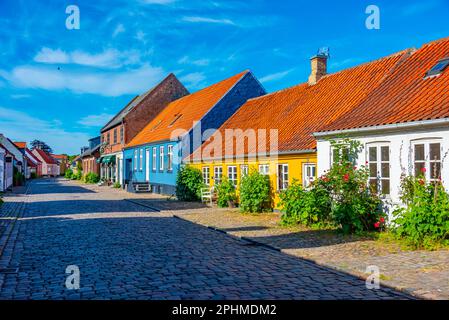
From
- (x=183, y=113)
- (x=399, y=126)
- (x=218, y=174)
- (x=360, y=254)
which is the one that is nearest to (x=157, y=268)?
(x=360, y=254)

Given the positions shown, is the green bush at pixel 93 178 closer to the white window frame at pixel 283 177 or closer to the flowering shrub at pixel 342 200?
the white window frame at pixel 283 177

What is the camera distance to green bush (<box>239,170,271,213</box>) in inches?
662

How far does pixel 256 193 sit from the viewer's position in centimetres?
1684

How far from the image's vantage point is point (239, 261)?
828 cm

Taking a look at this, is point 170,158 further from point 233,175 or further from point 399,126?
point 399,126

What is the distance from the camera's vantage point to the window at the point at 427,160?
10141mm

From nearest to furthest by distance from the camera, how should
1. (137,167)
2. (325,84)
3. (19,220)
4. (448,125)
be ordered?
1. (448,125)
2. (19,220)
3. (325,84)
4. (137,167)

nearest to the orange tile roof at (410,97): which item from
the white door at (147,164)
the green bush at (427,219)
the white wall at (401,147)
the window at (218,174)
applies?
the white wall at (401,147)

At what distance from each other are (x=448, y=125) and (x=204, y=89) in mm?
23551

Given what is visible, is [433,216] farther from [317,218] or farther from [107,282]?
[107,282]

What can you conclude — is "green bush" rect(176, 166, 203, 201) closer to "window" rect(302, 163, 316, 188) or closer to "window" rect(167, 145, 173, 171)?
"window" rect(167, 145, 173, 171)

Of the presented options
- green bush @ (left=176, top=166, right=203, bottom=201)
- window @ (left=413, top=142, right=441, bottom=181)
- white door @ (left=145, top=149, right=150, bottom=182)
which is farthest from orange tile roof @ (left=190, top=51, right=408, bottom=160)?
white door @ (left=145, top=149, right=150, bottom=182)
